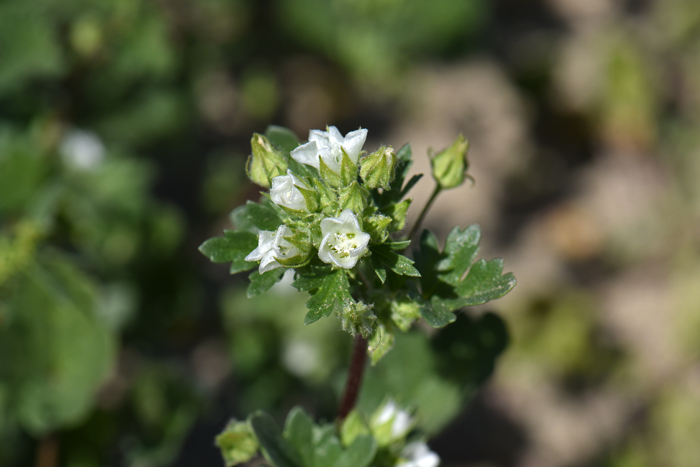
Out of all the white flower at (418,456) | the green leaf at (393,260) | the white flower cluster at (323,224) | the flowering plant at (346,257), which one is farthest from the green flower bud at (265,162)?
the white flower at (418,456)

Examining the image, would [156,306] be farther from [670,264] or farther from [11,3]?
[670,264]

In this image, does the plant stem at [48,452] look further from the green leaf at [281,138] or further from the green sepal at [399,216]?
the green sepal at [399,216]

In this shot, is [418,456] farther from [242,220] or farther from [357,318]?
[242,220]

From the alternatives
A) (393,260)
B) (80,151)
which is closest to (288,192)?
(393,260)

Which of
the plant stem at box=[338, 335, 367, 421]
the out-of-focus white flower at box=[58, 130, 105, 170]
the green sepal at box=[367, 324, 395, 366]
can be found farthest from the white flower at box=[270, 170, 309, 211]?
the out-of-focus white flower at box=[58, 130, 105, 170]

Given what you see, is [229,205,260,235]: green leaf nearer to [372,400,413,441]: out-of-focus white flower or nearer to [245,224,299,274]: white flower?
[245,224,299,274]: white flower

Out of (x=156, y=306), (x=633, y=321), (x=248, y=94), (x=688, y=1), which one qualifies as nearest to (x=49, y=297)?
(x=156, y=306)
